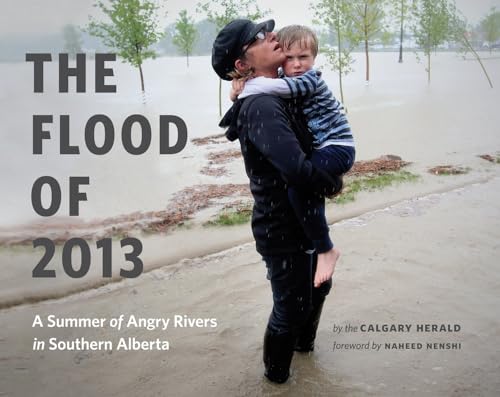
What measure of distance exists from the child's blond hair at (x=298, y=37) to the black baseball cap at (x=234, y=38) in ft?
0.31

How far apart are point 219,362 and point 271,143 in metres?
1.74

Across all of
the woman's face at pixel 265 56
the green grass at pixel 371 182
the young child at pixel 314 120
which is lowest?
the green grass at pixel 371 182

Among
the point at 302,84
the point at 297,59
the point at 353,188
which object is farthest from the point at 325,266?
the point at 353,188

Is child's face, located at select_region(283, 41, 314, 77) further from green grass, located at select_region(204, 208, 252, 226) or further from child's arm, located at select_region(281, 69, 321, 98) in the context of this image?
green grass, located at select_region(204, 208, 252, 226)

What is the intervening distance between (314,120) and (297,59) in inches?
11.7

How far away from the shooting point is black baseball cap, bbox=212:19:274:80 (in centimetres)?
190

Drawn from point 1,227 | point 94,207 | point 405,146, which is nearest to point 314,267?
point 1,227

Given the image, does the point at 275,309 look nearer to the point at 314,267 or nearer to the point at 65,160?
the point at 314,267

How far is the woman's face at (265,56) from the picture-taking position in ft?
6.34

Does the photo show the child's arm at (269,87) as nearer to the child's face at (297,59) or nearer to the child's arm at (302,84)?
the child's arm at (302,84)

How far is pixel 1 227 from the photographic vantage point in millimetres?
6188

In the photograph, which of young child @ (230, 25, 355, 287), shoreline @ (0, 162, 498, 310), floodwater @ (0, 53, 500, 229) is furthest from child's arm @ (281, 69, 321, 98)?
floodwater @ (0, 53, 500, 229)

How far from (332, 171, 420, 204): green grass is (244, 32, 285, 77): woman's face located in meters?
4.81

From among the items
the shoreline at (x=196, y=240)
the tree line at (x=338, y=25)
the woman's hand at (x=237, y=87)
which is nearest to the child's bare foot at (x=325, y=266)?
the woman's hand at (x=237, y=87)
